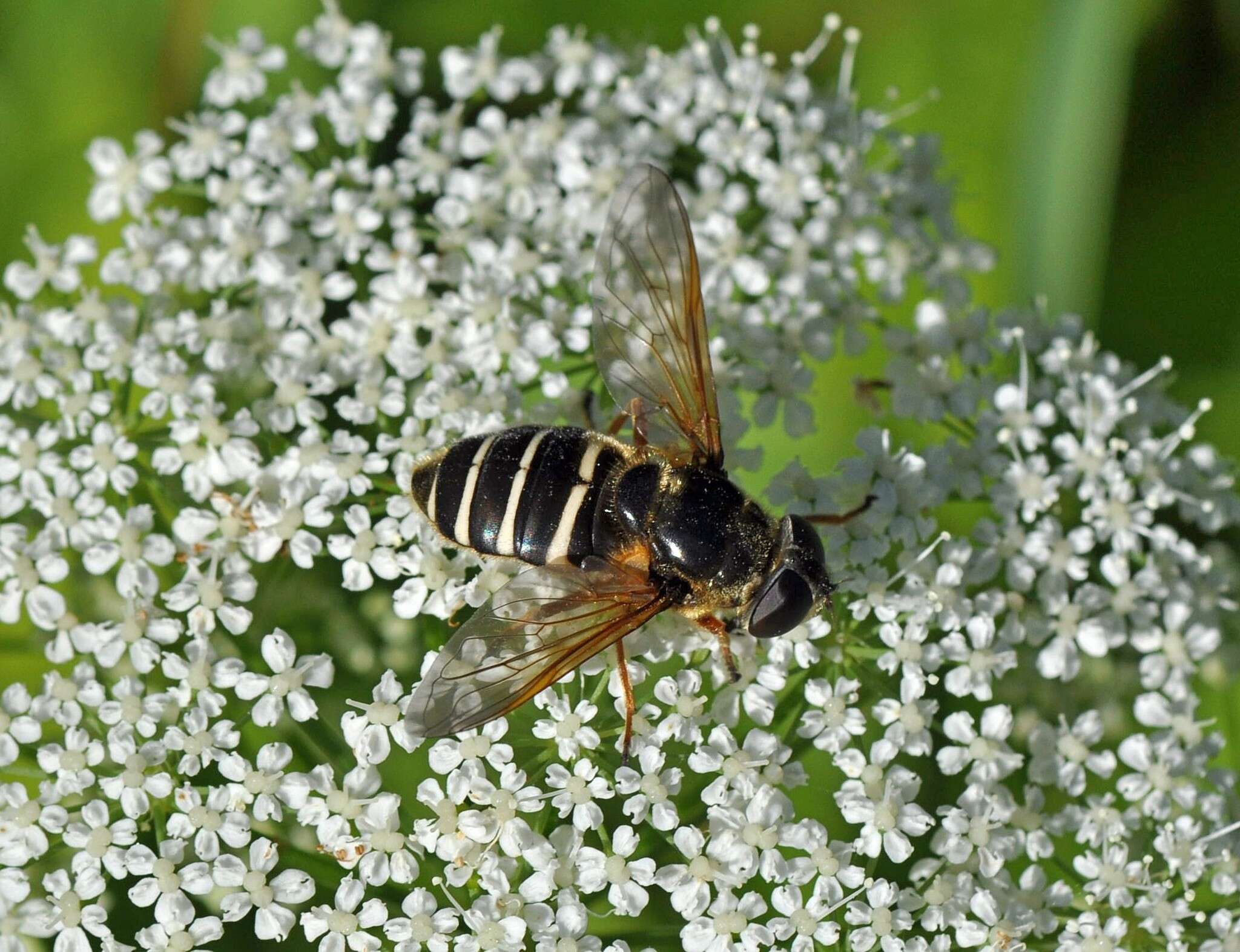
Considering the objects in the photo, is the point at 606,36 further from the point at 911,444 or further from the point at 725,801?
the point at 725,801

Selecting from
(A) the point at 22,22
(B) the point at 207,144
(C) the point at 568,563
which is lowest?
(C) the point at 568,563

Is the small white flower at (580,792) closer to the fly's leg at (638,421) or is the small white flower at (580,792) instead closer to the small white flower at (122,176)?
the fly's leg at (638,421)

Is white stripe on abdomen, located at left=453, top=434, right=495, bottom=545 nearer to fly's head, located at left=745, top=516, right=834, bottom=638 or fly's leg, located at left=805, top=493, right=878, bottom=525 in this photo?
fly's head, located at left=745, top=516, right=834, bottom=638

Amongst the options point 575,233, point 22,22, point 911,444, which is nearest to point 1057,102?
point 911,444

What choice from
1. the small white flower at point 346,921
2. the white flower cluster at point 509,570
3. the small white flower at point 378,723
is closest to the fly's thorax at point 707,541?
the white flower cluster at point 509,570

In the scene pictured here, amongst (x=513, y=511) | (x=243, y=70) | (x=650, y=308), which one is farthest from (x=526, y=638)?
(x=243, y=70)

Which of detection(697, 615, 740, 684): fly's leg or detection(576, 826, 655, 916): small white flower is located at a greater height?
detection(697, 615, 740, 684): fly's leg

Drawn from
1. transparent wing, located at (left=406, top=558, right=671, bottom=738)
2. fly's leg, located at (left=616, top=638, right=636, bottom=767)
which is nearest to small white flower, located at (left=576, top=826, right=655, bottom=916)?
fly's leg, located at (left=616, top=638, right=636, bottom=767)
